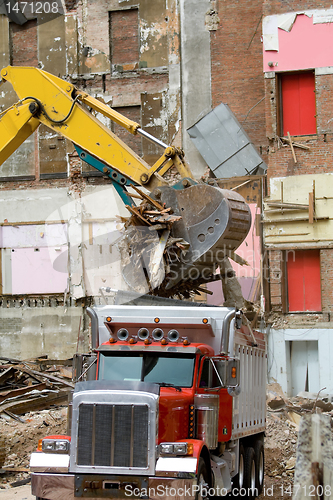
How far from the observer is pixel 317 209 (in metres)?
23.4

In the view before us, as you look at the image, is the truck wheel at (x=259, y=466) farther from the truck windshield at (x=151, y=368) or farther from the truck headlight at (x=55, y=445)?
the truck headlight at (x=55, y=445)

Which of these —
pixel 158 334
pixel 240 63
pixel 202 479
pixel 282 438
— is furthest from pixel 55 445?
pixel 240 63

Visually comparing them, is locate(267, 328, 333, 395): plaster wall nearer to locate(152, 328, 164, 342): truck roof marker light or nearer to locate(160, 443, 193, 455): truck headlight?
locate(152, 328, 164, 342): truck roof marker light

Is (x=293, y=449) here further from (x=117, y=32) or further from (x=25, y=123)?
(x=117, y=32)

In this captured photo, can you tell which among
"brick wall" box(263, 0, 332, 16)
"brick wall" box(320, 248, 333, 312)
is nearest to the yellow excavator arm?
"brick wall" box(320, 248, 333, 312)

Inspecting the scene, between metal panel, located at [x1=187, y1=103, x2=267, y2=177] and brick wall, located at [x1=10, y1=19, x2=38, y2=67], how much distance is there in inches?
337

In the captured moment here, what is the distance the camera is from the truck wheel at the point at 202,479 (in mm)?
7376

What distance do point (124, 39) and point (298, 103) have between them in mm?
8764

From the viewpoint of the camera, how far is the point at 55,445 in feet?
25.1

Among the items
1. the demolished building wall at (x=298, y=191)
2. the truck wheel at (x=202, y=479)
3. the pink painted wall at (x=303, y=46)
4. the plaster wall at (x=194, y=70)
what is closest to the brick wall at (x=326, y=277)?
the demolished building wall at (x=298, y=191)

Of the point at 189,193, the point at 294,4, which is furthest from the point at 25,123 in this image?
the point at 294,4

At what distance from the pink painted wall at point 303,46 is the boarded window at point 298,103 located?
443 millimetres

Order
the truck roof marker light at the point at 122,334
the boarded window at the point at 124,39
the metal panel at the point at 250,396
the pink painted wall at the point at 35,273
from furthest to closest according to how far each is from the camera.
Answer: the boarded window at the point at 124,39, the pink painted wall at the point at 35,273, the metal panel at the point at 250,396, the truck roof marker light at the point at 122,334

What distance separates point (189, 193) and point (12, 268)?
741 inches
